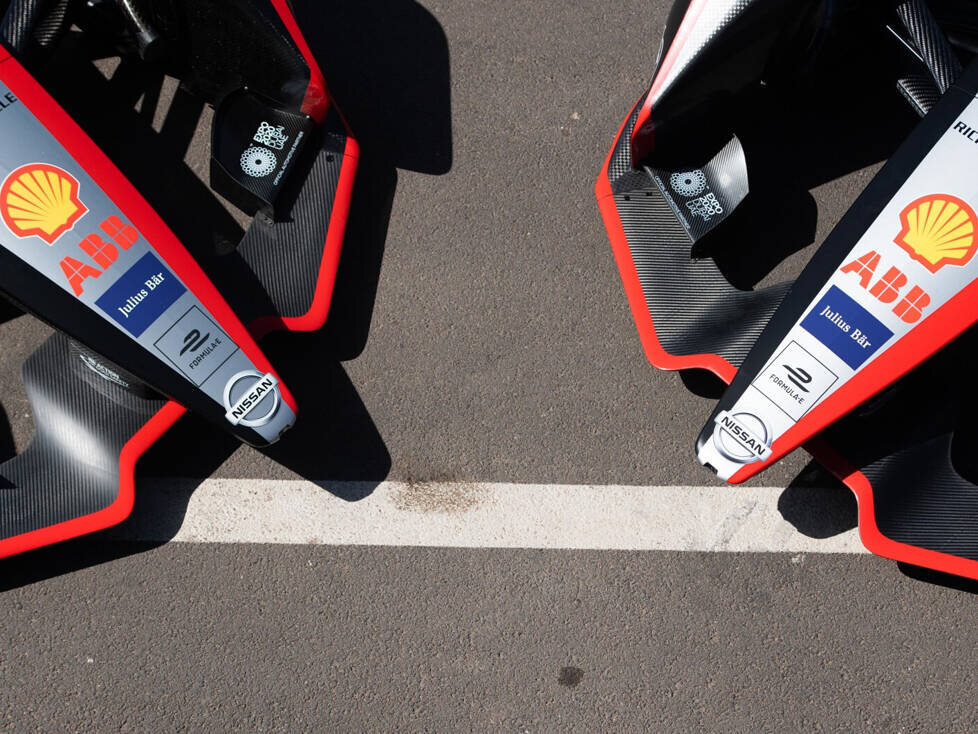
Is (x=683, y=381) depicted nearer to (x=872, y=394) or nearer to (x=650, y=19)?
(x=872, y=394)

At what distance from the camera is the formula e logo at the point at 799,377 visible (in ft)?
9.15

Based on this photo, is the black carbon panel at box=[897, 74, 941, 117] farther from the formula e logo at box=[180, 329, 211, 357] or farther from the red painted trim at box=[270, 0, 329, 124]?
the formula e logo at box=[180, 329, 211, 357]

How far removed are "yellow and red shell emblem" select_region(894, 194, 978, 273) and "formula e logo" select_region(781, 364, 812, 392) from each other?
20.9 inches

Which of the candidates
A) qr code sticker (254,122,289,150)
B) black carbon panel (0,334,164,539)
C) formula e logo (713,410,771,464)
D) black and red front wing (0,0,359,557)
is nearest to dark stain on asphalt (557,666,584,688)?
formula e logo (713,410,771,464)

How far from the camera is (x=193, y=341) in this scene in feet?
9.23

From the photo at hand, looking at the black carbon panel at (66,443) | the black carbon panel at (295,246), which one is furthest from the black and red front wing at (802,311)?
the black carbon panel at (66,443)

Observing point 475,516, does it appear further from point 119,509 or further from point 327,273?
point 119,509

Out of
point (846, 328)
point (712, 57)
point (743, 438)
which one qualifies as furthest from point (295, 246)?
point (846, 328)

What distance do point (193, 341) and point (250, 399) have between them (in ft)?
0.95

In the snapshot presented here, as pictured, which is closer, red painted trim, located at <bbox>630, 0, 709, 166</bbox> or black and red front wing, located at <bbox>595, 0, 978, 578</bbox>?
black and red front wing, located at <bbox>595, 0, 978, 578</bbox>

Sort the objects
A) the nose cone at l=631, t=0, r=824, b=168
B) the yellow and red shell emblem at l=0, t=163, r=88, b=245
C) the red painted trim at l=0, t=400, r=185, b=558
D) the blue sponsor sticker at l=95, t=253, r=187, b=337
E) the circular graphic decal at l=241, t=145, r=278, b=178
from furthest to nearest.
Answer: the circular graphic decal at l=241, t=145, r=278, b=178 < the nose cone at l=631, t=0, r=824, b=168 < the red painted trim at l=0, t=400, r=185, b=558 < the blue sponsor sticker at l=95, t=253, r=187, b=337 < the yellow and red shell emblem at l=0, t=163, r=88, b=245

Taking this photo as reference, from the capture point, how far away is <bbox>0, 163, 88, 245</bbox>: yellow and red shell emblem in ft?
8.55

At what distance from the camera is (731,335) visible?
3.09 meters

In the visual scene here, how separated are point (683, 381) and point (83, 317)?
7.67 ft
